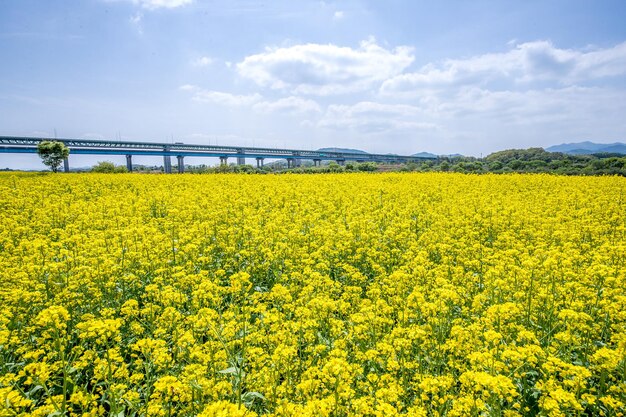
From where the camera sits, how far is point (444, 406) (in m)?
3.50

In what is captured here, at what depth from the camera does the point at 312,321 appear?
420 centimetres

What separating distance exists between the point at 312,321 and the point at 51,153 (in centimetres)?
5607

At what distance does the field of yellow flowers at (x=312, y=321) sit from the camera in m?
3.32

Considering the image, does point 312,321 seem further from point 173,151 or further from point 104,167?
point 173,151

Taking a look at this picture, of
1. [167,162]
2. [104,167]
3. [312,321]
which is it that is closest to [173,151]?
[167,162]

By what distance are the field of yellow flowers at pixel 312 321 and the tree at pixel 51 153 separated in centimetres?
4459

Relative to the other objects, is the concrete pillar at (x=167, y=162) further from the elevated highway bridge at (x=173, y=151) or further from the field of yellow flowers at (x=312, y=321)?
the field of yellow flowers at (x=312, y=321)

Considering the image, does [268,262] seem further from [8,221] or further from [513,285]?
[8,221]

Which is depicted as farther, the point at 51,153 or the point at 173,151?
the point at 173,151

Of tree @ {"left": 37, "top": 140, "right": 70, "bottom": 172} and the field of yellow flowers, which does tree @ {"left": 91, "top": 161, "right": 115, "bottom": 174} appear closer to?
tree @ {"left": 37, "top": 140, "right": 70, "bottom": 172}

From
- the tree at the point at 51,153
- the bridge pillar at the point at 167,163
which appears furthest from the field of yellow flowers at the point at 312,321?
the bridge pillar at the point at 167,163

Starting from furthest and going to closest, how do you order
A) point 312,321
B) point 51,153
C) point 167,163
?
point 167,163 → point 51,153 → point 312,321

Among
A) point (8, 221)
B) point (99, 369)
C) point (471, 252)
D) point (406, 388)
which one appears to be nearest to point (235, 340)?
point (99, 369)

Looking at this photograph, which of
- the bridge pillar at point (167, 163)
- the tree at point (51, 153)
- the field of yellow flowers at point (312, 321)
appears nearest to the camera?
the field of yellow flowers at point (312, 321)
